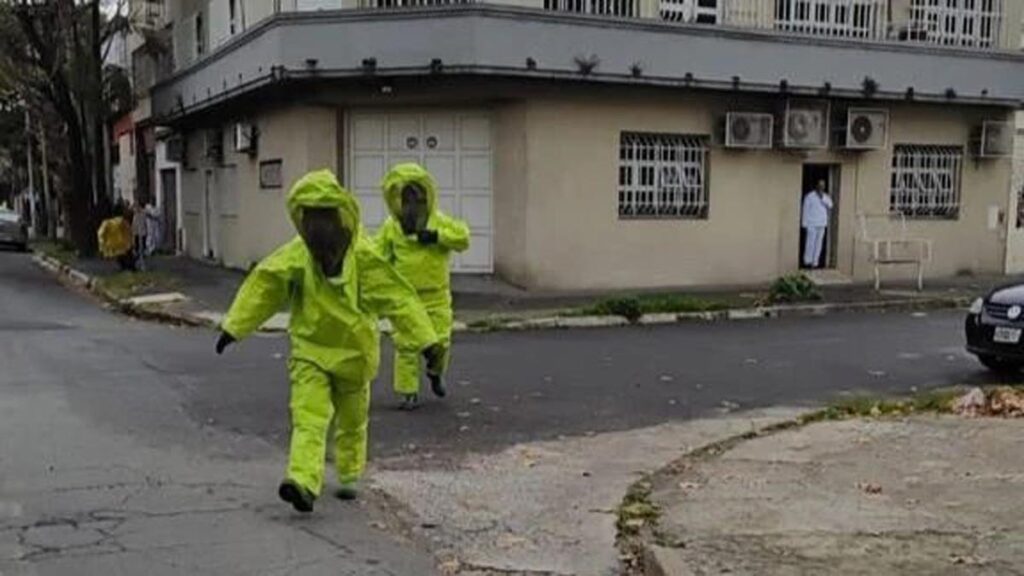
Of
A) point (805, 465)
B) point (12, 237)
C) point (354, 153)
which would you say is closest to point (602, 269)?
point (354, 153)

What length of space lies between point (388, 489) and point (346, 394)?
77 cm

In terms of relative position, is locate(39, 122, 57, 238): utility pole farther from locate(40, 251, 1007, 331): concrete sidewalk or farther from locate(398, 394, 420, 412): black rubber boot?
locate(398, 394, 420, 412): black rubber boot

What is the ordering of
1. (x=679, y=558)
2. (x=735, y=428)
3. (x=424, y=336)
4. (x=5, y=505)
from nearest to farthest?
(x=679, y=558) < (x=5, y=505) < (x=424, y=336) < (x=735, y=428)

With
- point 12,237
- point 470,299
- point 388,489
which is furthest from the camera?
point 12,237

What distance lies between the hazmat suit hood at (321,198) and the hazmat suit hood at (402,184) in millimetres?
2782

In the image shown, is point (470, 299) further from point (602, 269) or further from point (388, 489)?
point (388, 489)

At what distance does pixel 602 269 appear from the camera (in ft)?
60.7

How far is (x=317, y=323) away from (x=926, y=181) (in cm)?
1872

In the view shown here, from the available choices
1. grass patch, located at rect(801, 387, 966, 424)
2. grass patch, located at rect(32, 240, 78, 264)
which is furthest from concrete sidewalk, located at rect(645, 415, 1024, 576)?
grass patch, located at rect(32, 240, 78, 264)

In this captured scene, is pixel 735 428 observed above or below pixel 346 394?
below

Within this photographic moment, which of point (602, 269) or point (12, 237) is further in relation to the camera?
point (12, 237)

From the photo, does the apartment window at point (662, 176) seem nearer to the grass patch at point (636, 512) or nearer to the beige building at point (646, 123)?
the beige building at point (646, 123)

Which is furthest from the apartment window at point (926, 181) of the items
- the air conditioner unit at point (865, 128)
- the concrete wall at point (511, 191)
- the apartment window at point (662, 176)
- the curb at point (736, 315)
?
the concrete wall at point (511, 191)

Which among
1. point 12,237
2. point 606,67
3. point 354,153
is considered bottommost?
point 12,237
